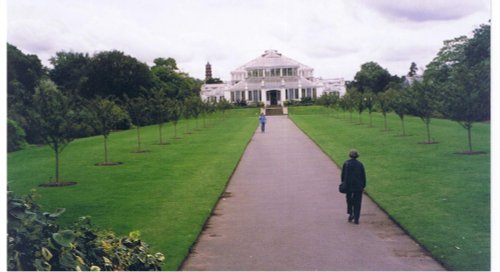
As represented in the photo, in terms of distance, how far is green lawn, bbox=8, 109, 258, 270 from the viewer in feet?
38.5

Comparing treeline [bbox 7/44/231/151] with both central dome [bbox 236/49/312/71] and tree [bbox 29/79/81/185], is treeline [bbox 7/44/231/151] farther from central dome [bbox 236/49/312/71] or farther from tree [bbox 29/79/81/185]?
central dome [bbox 236/49/312/71]

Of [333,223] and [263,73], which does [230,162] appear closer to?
[333,223]

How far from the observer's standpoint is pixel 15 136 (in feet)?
64.3

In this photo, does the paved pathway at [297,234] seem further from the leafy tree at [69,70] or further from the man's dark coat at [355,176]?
the leafy tree at [69,70]

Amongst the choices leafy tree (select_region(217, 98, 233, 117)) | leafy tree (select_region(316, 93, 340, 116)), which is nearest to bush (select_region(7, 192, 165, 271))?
leafy tree (select_region(316, 93, 340, 116))

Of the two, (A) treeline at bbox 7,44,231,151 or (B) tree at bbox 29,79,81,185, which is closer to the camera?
(B) tree at bbox 29,79,81,185

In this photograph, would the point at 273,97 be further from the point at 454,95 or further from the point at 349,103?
the point at 454,95

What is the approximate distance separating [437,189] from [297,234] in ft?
19.7

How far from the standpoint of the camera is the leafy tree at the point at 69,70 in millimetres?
37250

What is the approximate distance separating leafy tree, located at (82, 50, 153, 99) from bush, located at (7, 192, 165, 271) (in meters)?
31.3

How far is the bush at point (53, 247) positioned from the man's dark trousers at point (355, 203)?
6.17m

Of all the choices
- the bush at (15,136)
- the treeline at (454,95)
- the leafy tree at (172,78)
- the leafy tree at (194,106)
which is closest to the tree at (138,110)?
the bush at (15,136)

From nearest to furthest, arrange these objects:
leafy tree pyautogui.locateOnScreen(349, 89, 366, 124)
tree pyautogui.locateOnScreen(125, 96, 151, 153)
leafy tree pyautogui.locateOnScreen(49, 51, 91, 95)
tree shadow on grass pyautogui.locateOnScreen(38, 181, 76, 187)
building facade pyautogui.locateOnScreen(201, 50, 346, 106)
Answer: tree shadow on grass pyautogui.locateOnScreen(38, 181, 76, 187) < tree pyautogui.locateOnScreen(125, 96, 151, 153) < leafy tree pyautogui.locateOnScreen(49, 51, 91, 95) < leafy tree pyautogui.locateOnScreen(349, 89, 366, 124) < building facade pyautogui.locateOnScreen(201, 50, 346, 106)

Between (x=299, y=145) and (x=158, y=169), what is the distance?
31.6 ft
